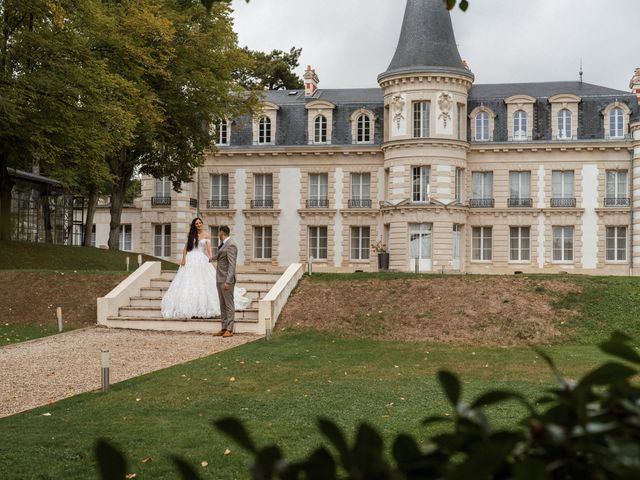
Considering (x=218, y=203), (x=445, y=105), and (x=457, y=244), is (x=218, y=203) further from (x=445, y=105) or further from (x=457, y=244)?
(x=445, y=105)

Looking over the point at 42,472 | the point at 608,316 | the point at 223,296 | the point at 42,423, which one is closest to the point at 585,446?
the point at 42,472

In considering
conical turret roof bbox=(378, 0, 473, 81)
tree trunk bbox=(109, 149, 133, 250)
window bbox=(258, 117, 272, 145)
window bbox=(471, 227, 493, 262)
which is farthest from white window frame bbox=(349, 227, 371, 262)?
tree trunk bbox=(109, 149, 133, 250)

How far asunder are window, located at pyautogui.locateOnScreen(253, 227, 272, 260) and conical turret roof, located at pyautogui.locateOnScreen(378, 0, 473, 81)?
10.5 m

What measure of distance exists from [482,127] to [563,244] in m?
7.49

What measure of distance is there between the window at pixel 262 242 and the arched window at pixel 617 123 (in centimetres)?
1901

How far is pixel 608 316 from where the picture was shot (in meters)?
18.0

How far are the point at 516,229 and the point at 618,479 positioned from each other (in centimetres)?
4372

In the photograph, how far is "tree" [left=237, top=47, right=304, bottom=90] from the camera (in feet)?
191

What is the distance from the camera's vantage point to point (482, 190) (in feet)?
145

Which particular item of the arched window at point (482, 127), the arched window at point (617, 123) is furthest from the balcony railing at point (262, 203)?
the arched window at point (617, 123)

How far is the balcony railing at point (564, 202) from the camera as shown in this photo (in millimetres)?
43219

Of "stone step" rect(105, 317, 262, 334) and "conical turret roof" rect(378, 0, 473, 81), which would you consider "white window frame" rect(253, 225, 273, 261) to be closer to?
"conical turret roof" rect(378, 0, 473, 81)

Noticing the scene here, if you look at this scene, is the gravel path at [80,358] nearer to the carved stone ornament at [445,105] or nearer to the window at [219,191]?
the carved stone ornament at [445,105]

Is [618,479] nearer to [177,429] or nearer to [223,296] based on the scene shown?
[177,429]
